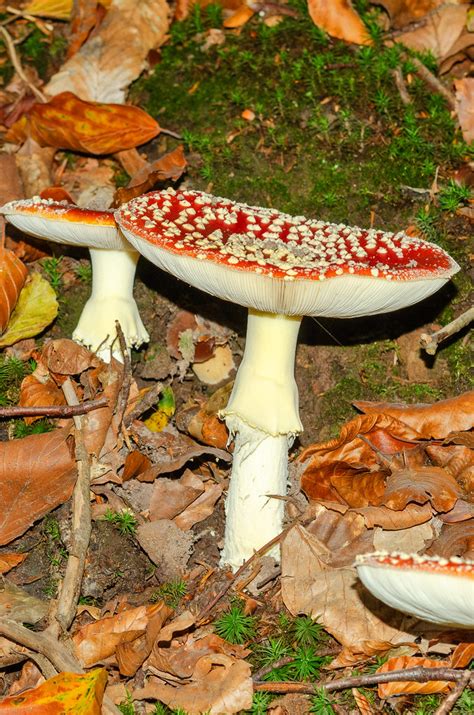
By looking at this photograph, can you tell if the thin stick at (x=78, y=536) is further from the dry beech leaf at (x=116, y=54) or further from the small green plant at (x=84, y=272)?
the dry beech leaf at (x=116, y=54)

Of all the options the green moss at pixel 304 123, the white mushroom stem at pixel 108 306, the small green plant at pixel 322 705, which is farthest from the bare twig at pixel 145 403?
the small green plant at pixel 322 705

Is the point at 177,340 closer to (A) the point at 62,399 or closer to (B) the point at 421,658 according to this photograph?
(A) the point at 62,399

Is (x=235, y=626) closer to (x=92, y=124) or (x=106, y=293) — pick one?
(x=106, y=293)

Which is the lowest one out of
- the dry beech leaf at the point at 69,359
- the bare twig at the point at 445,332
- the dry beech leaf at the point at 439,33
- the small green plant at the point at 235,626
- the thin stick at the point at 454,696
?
the small green plant at the point at 235,626

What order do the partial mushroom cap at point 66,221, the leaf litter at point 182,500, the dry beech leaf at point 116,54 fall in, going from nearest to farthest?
the leaf litter at point 182,500
the partial mushroom cap at point 66,221
the dry beech leaf at point 116,54

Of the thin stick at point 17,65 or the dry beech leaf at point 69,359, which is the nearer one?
the dry beech leaf at point 69,359

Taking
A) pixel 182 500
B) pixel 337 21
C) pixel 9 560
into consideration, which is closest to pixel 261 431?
pixel 182 500

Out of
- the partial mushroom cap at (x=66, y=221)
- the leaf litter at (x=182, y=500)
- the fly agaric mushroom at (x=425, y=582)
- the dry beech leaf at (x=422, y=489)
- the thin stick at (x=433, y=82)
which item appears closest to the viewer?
the fly agaric mushroom at (x=425, y=582)

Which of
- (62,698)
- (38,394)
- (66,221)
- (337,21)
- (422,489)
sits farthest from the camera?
(337,21)
